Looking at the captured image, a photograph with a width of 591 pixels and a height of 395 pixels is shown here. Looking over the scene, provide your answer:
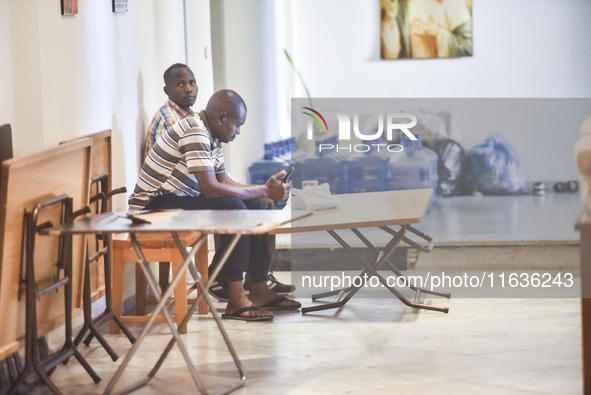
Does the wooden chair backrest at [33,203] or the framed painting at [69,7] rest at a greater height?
the framed painting at [69,7]

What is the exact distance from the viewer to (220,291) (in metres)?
5.02

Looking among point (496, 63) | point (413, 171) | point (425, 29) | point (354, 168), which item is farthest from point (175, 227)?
point (496, 63)

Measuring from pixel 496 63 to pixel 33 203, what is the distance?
6628mm

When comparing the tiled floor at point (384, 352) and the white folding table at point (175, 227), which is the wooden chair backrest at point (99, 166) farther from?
the white folding table at point (175, 227)

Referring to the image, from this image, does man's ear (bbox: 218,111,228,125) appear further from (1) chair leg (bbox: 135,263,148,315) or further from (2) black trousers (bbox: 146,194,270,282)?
(1) chair leg (bbox: 135,263,148,315)

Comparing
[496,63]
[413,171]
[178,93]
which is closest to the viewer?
[178,93]

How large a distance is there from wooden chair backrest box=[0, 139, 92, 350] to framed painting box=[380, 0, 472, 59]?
19.1ft

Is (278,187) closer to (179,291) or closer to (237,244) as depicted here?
(237,244)

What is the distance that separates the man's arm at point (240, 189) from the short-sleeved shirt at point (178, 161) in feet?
0.17

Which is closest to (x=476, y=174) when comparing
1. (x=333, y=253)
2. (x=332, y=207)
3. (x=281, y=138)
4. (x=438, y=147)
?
(x=438, y=147)

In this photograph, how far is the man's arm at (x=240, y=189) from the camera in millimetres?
4371

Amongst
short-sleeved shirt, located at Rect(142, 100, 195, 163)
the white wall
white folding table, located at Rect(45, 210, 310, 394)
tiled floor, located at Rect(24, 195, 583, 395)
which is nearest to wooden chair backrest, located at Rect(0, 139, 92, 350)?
white folding table, located at Rect(45, 210, 310, 394)

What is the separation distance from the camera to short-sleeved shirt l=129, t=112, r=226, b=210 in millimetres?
4387

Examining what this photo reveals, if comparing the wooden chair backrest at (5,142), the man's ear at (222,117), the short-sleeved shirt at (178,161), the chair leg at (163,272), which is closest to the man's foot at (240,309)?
the chair leg at (163,272)
